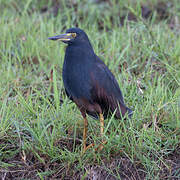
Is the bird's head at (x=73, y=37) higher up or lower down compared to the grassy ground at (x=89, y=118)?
higher up

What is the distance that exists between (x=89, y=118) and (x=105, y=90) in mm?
426

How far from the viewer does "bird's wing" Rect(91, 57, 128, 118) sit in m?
2.82

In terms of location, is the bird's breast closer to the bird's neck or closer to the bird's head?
the bird's neck

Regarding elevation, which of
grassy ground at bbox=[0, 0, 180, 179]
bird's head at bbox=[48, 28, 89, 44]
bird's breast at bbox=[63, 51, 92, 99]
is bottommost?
grassy ground at bbox=[0, 0, 180, 179]

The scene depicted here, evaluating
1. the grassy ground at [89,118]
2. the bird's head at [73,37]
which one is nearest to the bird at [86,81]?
the bird's head at [73,37]

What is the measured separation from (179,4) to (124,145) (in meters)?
2.95

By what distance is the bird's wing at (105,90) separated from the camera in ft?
9.24

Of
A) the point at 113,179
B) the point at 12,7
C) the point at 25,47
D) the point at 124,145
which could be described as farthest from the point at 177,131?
the point at 12,7

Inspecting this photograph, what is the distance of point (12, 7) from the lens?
5.25m

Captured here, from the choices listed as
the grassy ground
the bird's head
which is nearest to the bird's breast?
the bird's head

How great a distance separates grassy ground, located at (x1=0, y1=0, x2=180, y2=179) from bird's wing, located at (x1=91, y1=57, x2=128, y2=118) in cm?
13

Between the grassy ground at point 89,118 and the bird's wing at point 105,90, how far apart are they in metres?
A: 0.13

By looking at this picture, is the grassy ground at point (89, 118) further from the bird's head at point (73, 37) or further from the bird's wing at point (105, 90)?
the bird's head at point (73, 37)

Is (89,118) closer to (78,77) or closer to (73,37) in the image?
(78,77)
